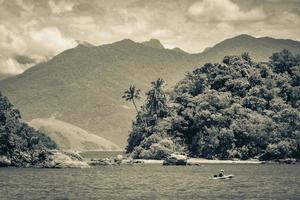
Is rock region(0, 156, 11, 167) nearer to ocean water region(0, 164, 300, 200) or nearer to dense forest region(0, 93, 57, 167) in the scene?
dense forest region(0, 93, 57, 167)

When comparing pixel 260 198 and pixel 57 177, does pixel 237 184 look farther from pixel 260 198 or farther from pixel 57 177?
pixel 57 177

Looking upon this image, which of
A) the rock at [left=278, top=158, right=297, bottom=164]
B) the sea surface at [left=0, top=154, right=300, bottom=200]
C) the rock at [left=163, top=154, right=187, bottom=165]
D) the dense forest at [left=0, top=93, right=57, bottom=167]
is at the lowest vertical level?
the sea surface at [left=0, top=154, right=300, bottom=200]

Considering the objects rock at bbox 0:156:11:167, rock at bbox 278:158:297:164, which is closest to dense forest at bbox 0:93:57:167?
rock at bbox 0:156:11:167

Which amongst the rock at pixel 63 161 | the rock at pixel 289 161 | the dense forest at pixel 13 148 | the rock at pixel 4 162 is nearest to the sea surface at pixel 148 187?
the rock at pixel 63 161

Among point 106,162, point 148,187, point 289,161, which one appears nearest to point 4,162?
point 106,162

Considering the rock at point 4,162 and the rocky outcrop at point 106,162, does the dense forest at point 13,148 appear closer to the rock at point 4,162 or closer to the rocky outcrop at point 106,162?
the rock at point 4,162

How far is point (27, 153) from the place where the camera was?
165000 millimetres

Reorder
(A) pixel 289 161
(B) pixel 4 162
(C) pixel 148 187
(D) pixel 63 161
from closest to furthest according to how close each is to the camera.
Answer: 1. (C) pixel 148 187
2. (D) pixel 63 161
3. (B) pixel 4 162
4. (A) pixel 289 161

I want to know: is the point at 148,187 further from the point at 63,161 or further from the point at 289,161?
the point at 289,161

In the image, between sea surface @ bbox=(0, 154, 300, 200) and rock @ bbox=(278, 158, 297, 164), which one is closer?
sea surface @ bbox=(0, 154, 300, 200)

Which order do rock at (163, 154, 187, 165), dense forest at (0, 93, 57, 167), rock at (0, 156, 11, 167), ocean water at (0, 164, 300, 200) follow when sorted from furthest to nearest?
rock at (163, 154, 187, 165) < rock at (0, 156, 11, 167) < dense forest at (0, 93, 57, 167) < ocean water at (0, 164, 300, 200)

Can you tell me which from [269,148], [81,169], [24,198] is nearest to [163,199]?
[24,198]

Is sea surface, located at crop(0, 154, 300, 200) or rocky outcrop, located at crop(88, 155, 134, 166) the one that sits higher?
rocky outcrop, located at crop(88, 155, 134, 166)

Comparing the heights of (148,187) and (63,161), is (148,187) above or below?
below
